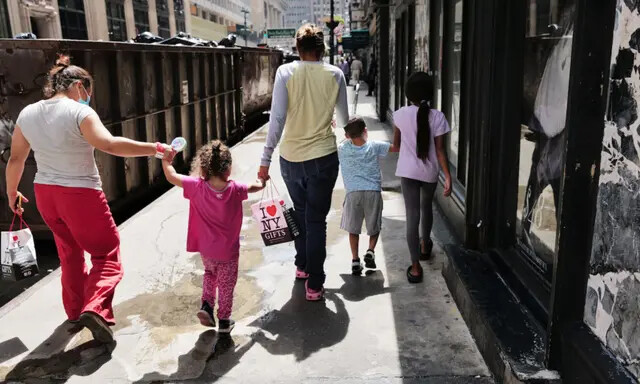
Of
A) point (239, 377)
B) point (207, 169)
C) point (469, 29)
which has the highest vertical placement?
point (469, 29)

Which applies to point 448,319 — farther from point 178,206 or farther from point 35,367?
point 178,206

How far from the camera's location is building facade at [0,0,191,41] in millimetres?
27969

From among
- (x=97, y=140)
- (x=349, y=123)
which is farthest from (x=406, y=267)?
(x=97, y=140)

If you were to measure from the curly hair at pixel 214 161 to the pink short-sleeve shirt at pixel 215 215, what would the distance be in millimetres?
95

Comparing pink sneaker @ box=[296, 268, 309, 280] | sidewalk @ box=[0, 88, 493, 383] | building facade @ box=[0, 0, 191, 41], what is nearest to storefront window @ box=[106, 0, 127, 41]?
building facade @ box=[0, 0, 191, 41]

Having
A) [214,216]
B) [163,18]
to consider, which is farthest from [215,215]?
[163,18]

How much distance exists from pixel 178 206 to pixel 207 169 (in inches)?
144

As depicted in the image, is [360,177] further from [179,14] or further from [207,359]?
[179,14]

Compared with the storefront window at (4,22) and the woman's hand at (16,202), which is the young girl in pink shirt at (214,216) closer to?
the woman's hand at (16,202)

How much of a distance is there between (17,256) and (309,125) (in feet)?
6.96

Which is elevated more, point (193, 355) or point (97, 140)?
point (97, 140)

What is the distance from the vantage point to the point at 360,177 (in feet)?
15.0

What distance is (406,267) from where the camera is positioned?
489 cm

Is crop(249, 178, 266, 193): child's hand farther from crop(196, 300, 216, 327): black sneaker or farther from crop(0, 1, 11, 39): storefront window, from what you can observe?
crop(0, 1, 11, 39): storefront window
